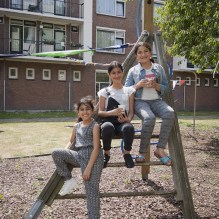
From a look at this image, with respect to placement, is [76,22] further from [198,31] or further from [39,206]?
[39,206]

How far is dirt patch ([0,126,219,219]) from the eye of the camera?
296 cm

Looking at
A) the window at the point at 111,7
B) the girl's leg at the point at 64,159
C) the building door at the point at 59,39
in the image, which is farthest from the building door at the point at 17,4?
the girl's leg at the point at 64,159

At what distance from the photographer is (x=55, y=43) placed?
746 inches

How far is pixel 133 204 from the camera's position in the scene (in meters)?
3.20

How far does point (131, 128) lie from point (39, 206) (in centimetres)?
117

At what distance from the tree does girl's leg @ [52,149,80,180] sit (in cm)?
494

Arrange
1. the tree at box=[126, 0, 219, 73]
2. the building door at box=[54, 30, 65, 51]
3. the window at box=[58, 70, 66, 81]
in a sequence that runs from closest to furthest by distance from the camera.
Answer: the tree at box=[126, 0, 219, 73] → the building door at box=[54, 30, 65, 51] → the window at box=[58, 70, 66, 81]

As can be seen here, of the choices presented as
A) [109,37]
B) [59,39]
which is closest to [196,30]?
[59,39]

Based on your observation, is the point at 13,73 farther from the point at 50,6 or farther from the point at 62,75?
the point at 50,6

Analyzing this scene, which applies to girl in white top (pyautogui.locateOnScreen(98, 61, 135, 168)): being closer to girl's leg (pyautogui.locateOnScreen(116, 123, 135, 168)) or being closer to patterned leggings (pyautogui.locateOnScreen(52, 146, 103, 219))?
girl's leg (pyautogui.locateOnScreen(116, 123, 135, 168))

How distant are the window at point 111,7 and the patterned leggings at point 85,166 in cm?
1942

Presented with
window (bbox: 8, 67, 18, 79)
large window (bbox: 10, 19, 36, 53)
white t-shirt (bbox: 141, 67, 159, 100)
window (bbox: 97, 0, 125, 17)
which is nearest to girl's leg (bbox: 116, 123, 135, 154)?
white t-shirt (bbox: 141, 67, 159, 100)

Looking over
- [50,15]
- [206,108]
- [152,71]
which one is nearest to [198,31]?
[152,71]

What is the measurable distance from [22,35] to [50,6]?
9.82 ft
